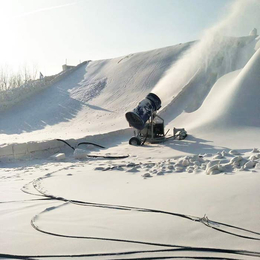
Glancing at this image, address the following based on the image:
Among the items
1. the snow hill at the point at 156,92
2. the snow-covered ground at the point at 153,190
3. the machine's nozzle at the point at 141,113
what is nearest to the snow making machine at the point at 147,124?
the machine's nozzle at the point at 141,113

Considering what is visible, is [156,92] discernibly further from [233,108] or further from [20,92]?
[20,92]

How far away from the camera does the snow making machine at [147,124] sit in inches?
388

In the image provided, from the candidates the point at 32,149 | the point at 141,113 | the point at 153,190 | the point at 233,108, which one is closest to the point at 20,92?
the point at 32,149

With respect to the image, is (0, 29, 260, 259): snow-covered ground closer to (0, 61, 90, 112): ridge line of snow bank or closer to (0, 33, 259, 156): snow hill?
(0, 33, 259, 156): snow hill

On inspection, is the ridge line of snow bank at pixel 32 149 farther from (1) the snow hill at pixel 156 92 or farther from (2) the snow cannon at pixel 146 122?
(2) the snow cannon at pixel 146 122

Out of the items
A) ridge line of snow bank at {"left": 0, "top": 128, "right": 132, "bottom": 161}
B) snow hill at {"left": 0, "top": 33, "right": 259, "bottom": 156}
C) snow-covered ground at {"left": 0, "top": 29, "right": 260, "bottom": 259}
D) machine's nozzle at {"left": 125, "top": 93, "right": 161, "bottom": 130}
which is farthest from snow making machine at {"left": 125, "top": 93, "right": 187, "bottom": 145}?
ridge line of snow bank at {"left": 0, "top": 128, "right": 132, "bottom": 161}

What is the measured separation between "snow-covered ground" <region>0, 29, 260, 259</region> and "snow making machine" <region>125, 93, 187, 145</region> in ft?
1.12

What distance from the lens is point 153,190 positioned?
14.1 ft

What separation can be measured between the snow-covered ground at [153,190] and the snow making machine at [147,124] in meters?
0.34

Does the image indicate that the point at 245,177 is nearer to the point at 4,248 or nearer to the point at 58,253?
the point at 58,253

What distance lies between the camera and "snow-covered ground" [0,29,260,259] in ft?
8.34

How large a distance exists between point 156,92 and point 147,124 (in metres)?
7.51

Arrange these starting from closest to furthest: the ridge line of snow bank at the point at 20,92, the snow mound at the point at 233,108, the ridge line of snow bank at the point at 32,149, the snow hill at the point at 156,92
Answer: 1. the ridge line of snow bank at the point at 32,149
2. the snow mound at the point at 233,108
3. the snow hill at the point at 156,92
4. the ridge line of snow bank at the point at 20,92

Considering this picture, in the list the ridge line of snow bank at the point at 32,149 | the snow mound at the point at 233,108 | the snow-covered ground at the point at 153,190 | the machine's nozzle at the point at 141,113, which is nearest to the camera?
the snow-covered ground at the point at 153,190
